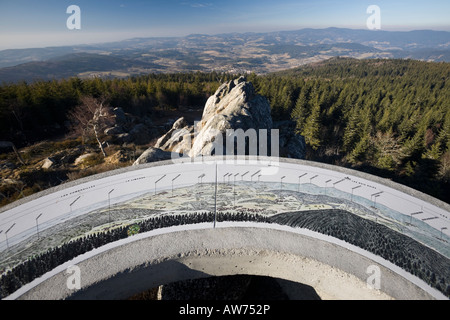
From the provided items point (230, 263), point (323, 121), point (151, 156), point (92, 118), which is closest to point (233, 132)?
point (151, 156)

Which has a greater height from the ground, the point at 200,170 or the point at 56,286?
the point at 200,170

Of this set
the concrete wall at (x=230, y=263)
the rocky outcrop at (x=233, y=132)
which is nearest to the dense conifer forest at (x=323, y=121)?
the rocky outcrop at (x=233, y=132)

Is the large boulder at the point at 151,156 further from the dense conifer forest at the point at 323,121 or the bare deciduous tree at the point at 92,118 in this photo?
the dense conifer forest at the point at 323,121

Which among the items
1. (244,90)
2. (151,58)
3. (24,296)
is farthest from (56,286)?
(151,58)

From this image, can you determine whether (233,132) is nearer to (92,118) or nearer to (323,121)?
(92,118)

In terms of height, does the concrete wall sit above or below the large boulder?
below

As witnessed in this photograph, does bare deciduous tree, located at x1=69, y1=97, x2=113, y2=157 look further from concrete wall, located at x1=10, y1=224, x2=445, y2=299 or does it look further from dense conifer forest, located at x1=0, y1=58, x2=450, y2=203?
concrete wall, located at x1=10, y1=224, x2=445, y2=299

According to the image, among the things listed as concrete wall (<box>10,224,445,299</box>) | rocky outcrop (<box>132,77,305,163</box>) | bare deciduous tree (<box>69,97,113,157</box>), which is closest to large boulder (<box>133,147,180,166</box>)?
rocky outcrop (<box>132,77,305,163</box>)

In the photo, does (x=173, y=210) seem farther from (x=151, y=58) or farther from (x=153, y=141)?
(x=151, y=58)
